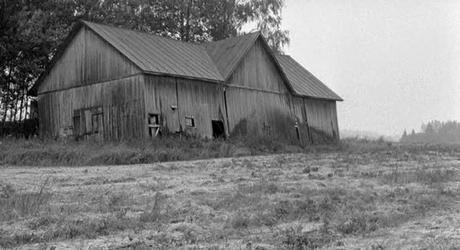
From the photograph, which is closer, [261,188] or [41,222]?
[41,222]

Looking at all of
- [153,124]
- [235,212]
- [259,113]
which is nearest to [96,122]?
[153,124]

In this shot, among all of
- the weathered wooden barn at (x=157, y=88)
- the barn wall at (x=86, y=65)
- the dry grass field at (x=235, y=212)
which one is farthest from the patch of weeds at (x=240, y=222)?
the barn wall at (x=86, y=65)

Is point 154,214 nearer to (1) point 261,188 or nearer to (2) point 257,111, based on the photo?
(1) point 261,188

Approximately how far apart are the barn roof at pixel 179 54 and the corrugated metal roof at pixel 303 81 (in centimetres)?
9

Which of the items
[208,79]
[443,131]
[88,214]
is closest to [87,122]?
[208,79]

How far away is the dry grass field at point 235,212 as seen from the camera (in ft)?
23.4

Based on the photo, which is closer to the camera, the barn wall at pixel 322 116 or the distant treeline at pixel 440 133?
the barn wall at pixel 322 116

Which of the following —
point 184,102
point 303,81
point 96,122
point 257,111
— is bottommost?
point 96,122

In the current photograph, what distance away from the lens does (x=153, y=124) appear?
26.2 metres

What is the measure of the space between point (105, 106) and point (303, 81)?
16.8 metres

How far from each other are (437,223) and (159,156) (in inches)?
588

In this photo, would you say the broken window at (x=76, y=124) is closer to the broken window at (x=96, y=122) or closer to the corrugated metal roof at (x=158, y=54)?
the broken window at (x=96, y=122)

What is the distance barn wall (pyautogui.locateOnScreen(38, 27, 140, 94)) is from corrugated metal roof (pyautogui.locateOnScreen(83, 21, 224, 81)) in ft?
1.52

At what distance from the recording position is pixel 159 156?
864 inches
